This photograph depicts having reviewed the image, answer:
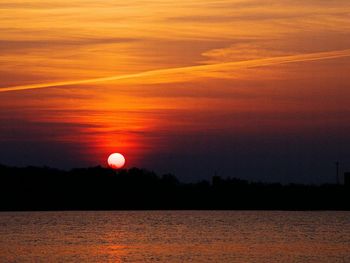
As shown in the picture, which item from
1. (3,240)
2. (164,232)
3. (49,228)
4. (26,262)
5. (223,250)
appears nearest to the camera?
(26,262)

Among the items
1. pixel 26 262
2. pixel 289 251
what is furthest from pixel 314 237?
pixel 26 262

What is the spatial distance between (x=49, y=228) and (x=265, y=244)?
46.6 m

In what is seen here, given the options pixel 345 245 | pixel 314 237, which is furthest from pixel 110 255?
pixel 314 237

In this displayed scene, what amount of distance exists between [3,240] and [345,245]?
32.9 metres

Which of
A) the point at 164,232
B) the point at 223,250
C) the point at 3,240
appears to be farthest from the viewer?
the point at 164,232

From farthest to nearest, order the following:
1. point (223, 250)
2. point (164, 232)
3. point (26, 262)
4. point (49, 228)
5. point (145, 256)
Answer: point (49, 228) < point (164, 232) < point (223, 250) < point (145, 256) < point (26, 262)

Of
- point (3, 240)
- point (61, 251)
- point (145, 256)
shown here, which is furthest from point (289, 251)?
point (3, 240)

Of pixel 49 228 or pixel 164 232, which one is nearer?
pixel 164 232

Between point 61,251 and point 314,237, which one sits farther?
point 314,237

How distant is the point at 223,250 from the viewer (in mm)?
102375

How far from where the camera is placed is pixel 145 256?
96.0 m

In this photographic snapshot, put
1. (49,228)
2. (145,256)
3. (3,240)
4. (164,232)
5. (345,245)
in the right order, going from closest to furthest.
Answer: (145,256)
(345,245)
(3,240)
(164,232)
(49,228)

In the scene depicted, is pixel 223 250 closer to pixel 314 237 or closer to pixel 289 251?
pixel 289 251

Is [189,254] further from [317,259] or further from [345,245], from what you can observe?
[345,245]
